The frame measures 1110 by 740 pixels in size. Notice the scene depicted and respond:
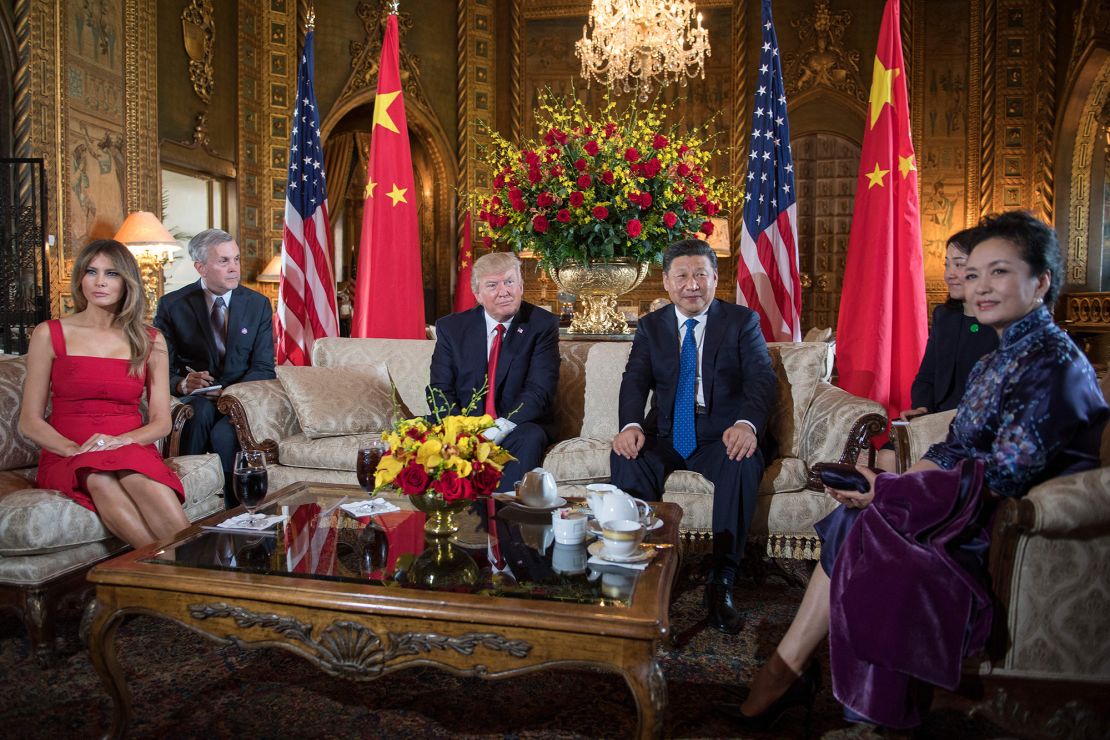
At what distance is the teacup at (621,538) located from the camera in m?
1.96

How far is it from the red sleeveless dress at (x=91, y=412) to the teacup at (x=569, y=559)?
58.6 inches

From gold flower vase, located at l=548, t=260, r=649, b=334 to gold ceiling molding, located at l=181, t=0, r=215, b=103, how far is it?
533cm

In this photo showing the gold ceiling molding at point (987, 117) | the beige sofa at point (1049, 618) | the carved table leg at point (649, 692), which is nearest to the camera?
the carved table leg at point (649, 692)

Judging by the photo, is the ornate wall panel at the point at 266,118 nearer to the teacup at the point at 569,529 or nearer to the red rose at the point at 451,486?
the red rose at the point at 451,486

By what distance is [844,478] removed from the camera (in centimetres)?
203

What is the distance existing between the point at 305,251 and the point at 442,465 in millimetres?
3872

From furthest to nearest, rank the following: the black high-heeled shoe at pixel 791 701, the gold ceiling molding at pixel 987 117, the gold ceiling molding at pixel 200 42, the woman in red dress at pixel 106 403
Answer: the gold ceiling molding at pixel 987 117 → the gold ceiling molding at pixel 200 42 → the woman in red dress at pixel 106 403 → the black high-heeled shoe at pixel 791 701

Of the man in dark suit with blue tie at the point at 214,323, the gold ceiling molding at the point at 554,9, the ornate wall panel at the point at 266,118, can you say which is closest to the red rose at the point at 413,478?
the man in dark suit with blue tie at the point at 214,323

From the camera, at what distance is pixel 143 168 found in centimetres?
705

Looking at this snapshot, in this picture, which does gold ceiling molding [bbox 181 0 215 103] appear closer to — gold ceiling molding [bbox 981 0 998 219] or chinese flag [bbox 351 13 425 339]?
chinese flag [bbox 351 13 425 339]

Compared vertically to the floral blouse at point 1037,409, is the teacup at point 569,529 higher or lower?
lower

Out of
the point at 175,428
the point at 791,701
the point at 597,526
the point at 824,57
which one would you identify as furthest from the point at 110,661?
the point at 824,57

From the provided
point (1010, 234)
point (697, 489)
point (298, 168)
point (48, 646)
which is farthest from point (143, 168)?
point (1010, 234)

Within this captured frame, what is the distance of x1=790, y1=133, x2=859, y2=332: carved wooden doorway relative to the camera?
9.79m
